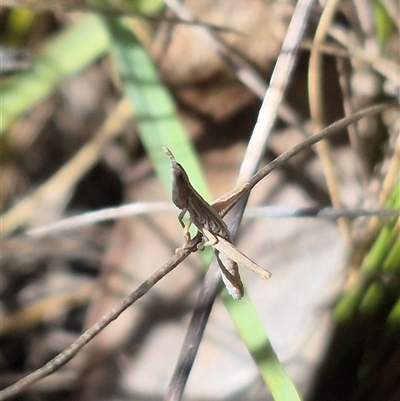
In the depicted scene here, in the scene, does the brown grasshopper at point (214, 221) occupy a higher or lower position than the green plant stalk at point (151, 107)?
lower

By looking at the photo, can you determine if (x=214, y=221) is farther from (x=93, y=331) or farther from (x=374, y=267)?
(x=374, y=267)

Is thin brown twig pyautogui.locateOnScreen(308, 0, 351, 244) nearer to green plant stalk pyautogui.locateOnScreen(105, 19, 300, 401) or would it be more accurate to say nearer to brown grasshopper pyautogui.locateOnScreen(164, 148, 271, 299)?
green plant stalk pyautogui.locateOnScreen(105, 19, 300, 401)

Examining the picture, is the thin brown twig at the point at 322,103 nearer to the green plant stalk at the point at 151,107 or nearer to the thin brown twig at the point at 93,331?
the green plant stalk at the point at 151,107

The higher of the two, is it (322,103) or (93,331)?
(322,103)

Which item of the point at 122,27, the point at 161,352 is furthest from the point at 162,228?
the point at 122,27

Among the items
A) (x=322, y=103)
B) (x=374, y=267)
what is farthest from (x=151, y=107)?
(x=374, y=267)

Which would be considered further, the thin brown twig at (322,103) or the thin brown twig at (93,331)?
the thin brown twig at (322,103)

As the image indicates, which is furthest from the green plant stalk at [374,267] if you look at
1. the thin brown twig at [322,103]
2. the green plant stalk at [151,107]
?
the green plant stalk at [151,107]

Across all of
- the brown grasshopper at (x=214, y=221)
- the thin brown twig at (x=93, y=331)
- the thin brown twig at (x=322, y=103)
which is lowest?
the thin brown twig at (x=93, y=331)
